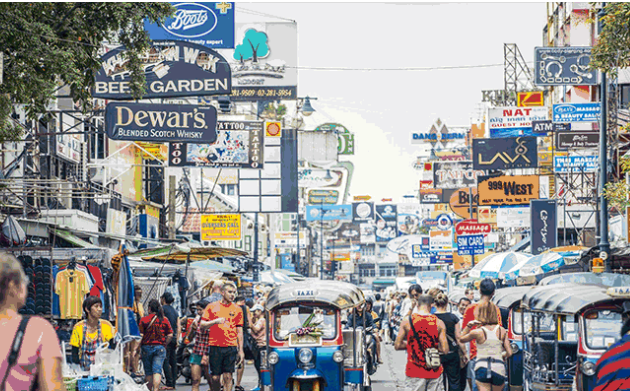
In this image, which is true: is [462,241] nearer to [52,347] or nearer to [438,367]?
[438,367]

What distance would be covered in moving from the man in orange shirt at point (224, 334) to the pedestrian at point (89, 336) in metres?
→ 2.98

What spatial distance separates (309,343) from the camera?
1283cm

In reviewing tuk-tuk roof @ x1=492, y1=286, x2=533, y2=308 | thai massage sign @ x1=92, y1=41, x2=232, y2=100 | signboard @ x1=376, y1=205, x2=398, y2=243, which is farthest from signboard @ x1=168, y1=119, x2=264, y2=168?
signboard @ x1=376, y1=205, x2=398, y2=243

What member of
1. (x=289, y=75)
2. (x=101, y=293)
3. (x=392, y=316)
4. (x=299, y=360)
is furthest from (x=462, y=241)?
(x=299, y=360)

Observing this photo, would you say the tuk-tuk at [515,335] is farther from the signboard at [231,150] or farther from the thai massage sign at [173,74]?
the signboard at [231,150]

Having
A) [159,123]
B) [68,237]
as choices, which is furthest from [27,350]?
[68,237]

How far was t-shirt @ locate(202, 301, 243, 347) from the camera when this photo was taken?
46.7ft

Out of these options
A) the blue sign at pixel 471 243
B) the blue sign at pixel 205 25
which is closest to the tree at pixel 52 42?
the blue sign at pixel 205 25

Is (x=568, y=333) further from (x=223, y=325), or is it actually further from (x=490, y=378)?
(x=223, y=325)

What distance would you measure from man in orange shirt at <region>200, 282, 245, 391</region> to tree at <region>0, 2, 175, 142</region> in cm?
372

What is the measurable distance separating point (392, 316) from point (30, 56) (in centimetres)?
2156

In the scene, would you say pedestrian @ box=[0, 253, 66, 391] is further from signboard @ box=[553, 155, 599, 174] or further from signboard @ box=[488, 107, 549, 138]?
signboard @ box=[488, 107, 549, 138]

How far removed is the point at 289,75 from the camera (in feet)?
134

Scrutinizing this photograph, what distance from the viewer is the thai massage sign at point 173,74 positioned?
56.3ft
